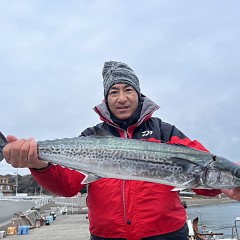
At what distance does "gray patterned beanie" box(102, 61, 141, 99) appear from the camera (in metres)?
4.92

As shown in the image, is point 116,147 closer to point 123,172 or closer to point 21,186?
point 123,172

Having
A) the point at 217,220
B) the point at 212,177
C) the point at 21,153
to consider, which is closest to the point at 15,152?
the point at 21,153

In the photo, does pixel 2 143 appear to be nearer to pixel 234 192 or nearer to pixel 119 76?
pixel 119 76

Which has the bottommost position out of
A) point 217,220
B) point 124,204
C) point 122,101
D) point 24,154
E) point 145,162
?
point 217,220

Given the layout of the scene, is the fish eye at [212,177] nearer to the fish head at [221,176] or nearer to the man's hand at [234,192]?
the fish head at [221,176]

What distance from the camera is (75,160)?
3873 millimetres

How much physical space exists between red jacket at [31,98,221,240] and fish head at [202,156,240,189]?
286 millimetres

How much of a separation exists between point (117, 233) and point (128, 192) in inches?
18.4

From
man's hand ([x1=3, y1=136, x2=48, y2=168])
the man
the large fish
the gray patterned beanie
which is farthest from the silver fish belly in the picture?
the gray patterned beanie

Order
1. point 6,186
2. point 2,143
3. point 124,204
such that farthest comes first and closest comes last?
point 6,186 < point 2,143 < point 124,204

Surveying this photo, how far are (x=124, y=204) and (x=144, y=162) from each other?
538 millimetres

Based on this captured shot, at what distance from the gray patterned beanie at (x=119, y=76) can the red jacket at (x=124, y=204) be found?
1.49 metres

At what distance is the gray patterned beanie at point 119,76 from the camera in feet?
16.1

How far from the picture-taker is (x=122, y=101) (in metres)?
4.61
